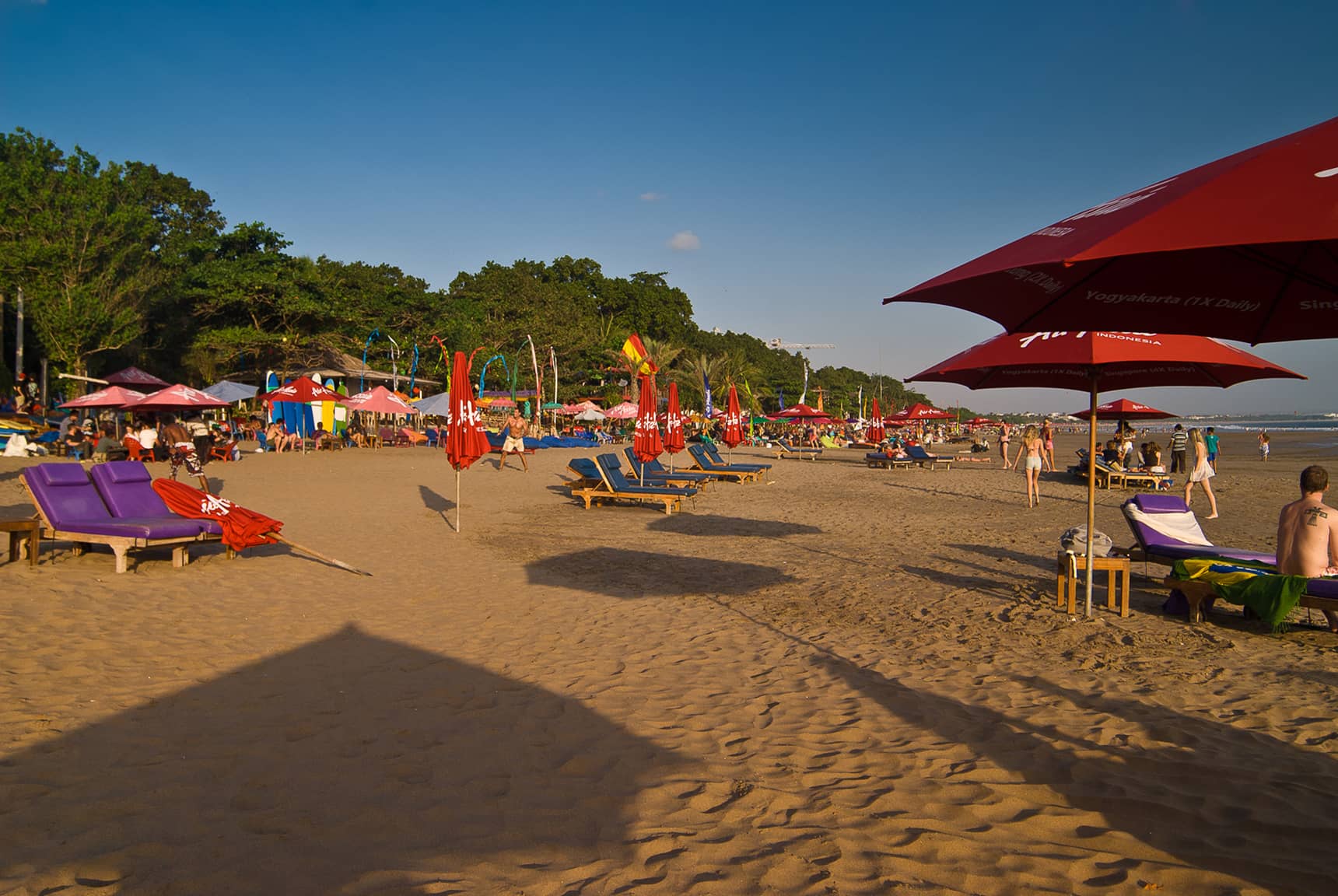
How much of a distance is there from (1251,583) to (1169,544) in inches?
62.1

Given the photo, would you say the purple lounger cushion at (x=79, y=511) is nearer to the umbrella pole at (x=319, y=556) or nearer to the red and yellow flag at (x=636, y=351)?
the umbrella pole at (x=319, y=556)

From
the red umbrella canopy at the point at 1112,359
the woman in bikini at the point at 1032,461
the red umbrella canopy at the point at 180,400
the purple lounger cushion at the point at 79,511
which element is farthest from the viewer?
the red umbrella canopy at the point at 180,400

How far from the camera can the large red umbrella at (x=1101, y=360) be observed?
6.41 meters

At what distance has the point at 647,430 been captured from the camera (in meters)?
16.5

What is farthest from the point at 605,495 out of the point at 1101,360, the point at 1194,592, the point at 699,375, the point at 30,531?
the point at 699,375

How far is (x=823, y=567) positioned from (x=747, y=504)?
22.1 feet

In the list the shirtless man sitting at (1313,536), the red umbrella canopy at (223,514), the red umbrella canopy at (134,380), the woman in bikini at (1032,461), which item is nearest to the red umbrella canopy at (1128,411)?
the woman in bikini at (1032,461)

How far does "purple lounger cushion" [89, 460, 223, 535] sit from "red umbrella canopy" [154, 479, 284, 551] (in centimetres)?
9

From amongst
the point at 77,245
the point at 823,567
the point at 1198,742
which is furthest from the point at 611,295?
the point at 1198,742

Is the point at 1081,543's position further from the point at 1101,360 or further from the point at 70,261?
the point at 70,261

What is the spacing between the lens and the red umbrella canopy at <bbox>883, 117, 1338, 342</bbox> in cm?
235

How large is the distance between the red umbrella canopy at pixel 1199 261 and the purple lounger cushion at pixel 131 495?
7.95m

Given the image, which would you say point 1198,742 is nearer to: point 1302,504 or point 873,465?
point 1302,504

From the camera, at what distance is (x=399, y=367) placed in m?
50.6
